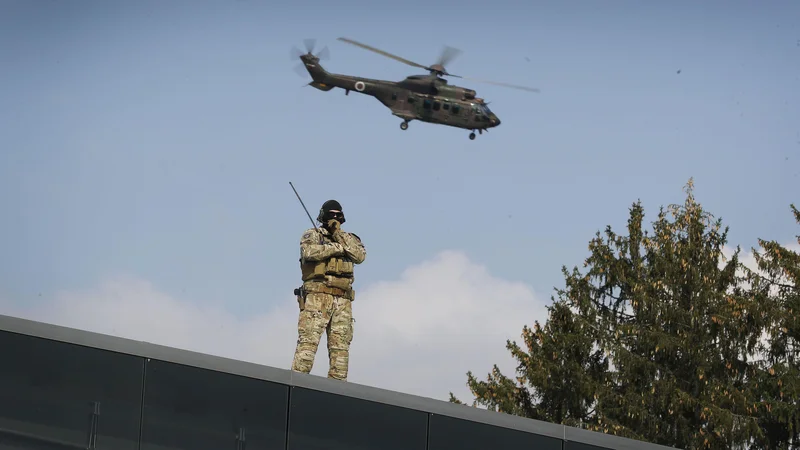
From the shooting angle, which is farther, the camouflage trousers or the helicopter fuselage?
the helicopter fuselage

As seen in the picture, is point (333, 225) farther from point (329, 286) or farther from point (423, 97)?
point (423, 97)

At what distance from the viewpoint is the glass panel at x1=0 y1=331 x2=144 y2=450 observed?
431 inches

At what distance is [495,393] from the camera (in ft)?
117

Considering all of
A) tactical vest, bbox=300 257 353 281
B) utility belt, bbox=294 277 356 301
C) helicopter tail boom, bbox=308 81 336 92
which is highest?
helicopter tail boom, bbox=308 81 336 92

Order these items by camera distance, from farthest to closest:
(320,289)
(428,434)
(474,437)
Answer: (320,289), (474,437), (428,434)

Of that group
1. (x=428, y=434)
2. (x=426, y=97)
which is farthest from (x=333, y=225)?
(x=426, y=97)

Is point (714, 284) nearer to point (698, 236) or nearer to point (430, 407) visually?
point (698, 236)

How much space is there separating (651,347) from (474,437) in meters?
24.2

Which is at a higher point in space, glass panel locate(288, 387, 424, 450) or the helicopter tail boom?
the helicopter tail boom

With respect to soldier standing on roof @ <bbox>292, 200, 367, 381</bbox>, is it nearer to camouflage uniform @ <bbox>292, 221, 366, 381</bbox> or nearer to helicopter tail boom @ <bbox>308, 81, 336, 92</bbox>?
camouflage uniform @ <bbox>292, 221, 366, 381</bbox>

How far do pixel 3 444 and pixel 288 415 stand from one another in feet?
7.97

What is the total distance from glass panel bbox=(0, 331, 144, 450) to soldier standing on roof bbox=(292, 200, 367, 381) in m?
2.22

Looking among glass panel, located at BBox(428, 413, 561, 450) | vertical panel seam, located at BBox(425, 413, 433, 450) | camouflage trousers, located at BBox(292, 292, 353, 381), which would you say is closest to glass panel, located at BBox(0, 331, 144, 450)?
camouflage trousers, located at BBox(292, 292, 353, 381)

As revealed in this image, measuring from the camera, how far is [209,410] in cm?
1134
